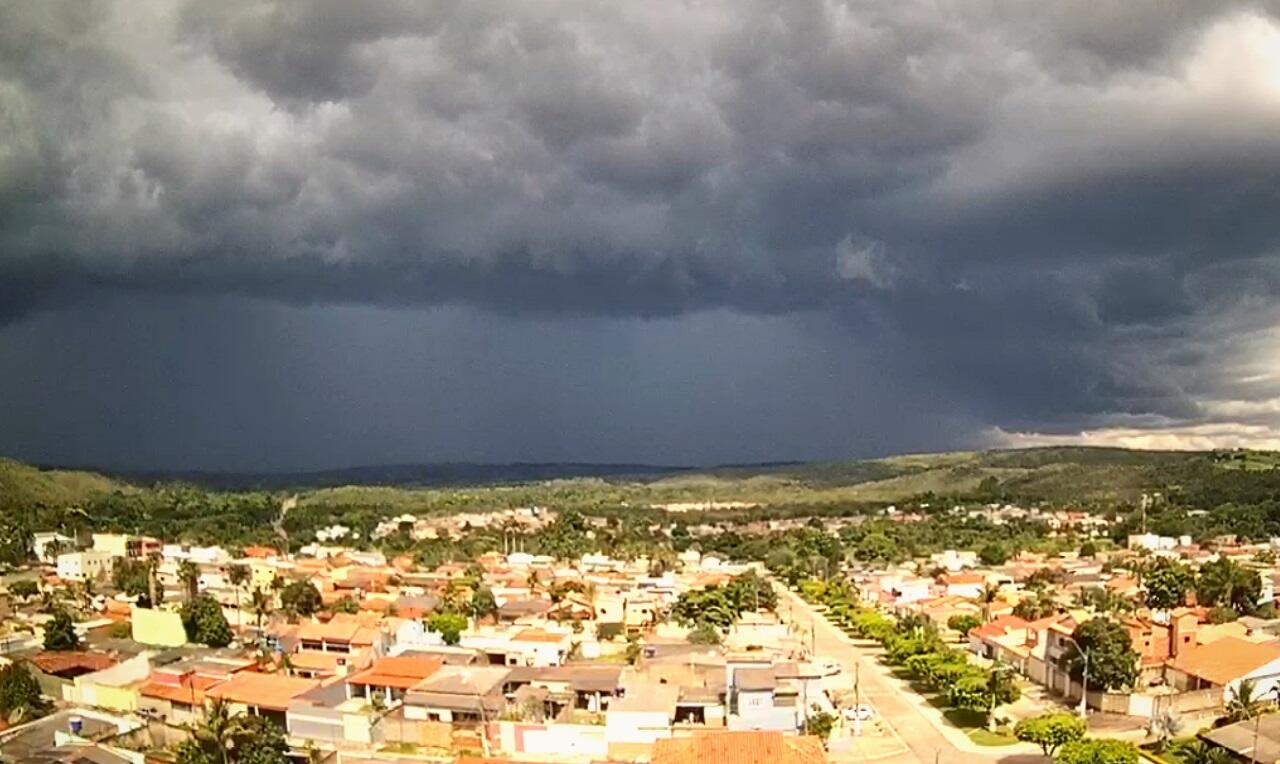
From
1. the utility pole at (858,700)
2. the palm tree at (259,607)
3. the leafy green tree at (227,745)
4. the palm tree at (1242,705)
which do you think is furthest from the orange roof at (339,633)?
the palm tree at (1242,705)

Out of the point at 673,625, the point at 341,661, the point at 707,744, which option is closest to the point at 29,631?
the point at 341,661

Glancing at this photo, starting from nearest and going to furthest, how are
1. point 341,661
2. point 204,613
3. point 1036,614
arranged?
1. point 341,661
2. point 204,613
3. point 1036,614

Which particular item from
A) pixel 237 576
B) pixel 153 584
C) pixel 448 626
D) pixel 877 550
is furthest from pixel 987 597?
pixel 153 584

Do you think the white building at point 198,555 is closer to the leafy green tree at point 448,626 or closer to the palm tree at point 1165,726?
the leafy green tree at point 448,626

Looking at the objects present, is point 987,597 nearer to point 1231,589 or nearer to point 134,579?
point 1231,589

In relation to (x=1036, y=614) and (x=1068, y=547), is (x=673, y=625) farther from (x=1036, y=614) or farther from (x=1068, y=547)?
(x=1068, y=547)

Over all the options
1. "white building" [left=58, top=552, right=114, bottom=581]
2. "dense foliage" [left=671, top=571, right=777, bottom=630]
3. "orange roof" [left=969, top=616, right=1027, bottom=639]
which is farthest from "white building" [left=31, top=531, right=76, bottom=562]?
"orange roof" [left=969, top=616, right=1027, bottom=639]
